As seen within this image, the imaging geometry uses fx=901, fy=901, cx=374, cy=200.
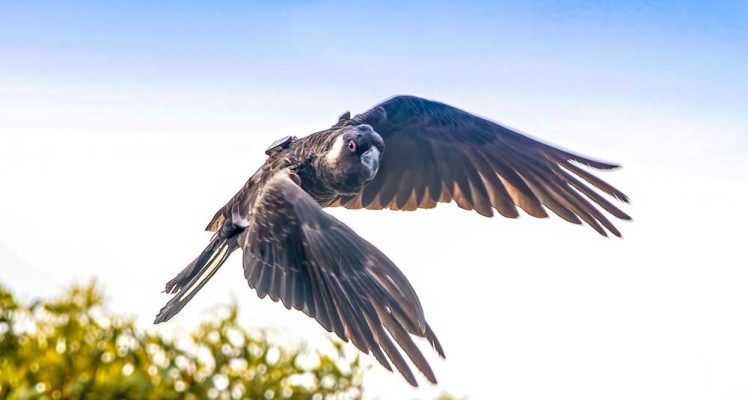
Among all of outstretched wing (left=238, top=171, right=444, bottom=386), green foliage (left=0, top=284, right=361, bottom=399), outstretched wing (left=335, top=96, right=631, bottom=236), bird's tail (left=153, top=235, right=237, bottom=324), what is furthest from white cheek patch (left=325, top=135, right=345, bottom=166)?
green foliage (left=0, top=284, right=361, bottom=399)

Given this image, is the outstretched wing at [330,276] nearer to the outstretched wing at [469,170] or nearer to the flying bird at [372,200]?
the flying bird at [372,200]

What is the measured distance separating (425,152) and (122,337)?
3.98 meters

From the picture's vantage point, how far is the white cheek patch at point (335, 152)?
4.71m

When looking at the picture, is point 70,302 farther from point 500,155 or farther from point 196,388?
point 500,155

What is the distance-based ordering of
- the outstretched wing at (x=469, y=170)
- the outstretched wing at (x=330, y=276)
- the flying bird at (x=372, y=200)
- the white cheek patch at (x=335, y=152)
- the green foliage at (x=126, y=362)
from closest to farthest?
the green foliage at (x=126, y=362), the outstretched wing at (x=330, y=276), the flying bird at (x=372, y=200), the white cheek patch at (x=335, y=152), the outstretched wing at (x=469, y=170)

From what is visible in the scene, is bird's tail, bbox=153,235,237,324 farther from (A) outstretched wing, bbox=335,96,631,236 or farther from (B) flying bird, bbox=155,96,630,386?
(A) outstretched wing, bbox=335,96,631,236

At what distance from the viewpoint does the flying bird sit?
3.84 m

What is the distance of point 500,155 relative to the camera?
Answer: 5883 mm

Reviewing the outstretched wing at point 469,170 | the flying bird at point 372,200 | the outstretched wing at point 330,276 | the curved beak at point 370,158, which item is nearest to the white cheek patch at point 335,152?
the flying bird at point 372,200

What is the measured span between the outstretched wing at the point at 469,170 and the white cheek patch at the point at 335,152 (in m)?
0.86

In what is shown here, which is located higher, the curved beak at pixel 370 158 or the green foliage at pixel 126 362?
the curved beak at pixel 370 158

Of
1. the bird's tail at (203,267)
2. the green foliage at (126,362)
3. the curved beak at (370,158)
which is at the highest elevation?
the curved beak at (370,158)

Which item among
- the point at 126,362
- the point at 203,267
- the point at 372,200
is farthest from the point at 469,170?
the point at 126,362

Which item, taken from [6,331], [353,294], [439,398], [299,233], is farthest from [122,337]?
[299,233]
